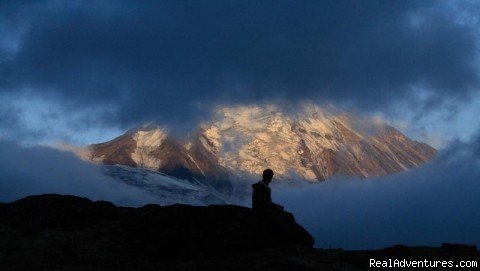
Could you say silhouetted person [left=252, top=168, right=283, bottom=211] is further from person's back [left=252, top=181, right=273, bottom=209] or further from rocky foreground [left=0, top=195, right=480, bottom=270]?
rocky foreground [left=0, top=195, right=480, bottom=270]

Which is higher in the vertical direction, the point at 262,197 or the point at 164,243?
the point at 262,197

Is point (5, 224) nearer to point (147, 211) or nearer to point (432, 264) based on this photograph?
point (147, 211)

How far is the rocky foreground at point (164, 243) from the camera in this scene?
2023 centimetres

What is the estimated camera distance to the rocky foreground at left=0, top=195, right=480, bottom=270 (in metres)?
20.2

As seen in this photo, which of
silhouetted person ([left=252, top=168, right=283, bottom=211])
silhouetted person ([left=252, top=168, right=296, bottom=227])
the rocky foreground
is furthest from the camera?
silhouetted person ([left=252, top=168, right=283, bottom=211])

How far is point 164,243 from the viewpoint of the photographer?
70.8ft

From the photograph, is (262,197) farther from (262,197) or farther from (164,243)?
(164,243)

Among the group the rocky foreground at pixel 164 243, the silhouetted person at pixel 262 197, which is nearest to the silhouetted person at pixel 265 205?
the silhouetted person at pixel 262 197

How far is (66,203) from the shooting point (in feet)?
81.0

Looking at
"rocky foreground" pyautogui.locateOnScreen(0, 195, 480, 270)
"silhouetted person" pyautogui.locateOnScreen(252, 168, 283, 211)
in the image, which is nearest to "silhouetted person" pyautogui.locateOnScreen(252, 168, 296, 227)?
"silhouetted person" pyautogui.locateOnScreen(252, 168, 283, 211)

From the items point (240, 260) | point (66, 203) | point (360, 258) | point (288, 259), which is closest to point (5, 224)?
point (66, 203)

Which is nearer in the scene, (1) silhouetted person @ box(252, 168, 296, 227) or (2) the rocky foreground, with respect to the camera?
(2) the rocky foreground

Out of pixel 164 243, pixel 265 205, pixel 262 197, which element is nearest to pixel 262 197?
pixel 262 197

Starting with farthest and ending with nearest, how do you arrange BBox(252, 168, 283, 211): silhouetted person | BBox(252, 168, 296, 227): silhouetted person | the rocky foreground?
1. BBox(252, 168, 283, 211): silhouetted person
2. BBox(252, 168, 296, 227): silhouetted person
3. the rocky foreground
